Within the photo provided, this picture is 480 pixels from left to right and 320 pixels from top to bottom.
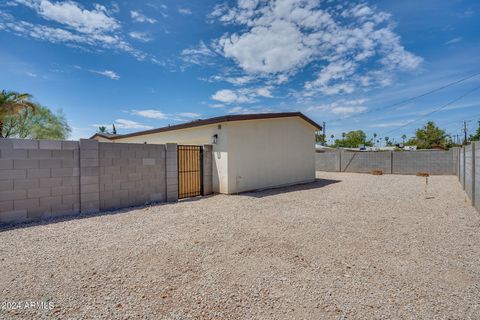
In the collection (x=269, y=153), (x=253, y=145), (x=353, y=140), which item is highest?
(x=353, y=140)

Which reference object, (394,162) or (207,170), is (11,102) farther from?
(394,162)

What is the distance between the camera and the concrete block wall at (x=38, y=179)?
4.96 m

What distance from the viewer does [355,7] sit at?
334 inches

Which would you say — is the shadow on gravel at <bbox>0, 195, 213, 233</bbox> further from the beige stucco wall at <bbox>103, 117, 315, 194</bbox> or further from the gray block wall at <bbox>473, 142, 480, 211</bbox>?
the gray block wall at <bbox>473, 142, 480, 211</bbox>

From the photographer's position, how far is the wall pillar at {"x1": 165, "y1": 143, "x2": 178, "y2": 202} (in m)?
7.87

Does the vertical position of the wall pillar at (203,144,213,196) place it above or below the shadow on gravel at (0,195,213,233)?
above

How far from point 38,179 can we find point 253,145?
7.31 meters

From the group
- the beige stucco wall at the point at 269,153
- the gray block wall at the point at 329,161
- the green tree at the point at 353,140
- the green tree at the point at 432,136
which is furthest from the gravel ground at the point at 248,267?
the green tree at the point at 353,140

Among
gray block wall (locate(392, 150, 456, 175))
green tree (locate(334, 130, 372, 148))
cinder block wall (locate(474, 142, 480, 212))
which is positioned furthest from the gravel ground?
green tree (locate(334, 130, 372, 148))

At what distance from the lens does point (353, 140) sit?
5766 centimetres

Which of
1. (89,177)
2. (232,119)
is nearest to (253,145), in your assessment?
(232,119)

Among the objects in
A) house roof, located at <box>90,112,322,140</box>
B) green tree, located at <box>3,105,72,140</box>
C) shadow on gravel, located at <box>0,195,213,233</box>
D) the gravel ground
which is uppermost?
green tree, located at <box>3,105,72,140</box>

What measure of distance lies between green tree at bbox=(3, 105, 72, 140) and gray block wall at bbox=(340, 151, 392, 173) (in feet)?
88.7

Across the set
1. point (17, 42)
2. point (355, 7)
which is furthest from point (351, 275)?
point (17, 42)
